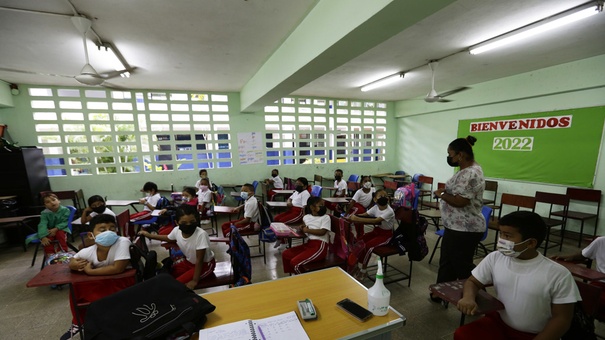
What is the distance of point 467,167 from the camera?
2244 millimetres

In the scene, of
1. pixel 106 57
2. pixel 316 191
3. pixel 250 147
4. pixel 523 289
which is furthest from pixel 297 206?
pixel 106 57

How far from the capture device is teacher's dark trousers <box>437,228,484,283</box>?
2.26 metres

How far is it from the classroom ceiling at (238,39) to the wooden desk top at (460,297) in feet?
6.96

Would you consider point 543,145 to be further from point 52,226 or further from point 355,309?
point 52,226

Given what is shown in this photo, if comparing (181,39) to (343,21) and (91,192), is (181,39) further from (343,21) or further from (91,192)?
(91,192)

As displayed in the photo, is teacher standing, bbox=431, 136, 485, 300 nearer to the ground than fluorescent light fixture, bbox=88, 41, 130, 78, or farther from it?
nearer to the ground

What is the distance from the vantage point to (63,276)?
5.64 ft

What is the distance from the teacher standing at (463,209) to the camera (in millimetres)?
2178

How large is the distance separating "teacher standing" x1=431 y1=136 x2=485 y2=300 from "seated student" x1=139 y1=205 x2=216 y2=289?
7.92 feet

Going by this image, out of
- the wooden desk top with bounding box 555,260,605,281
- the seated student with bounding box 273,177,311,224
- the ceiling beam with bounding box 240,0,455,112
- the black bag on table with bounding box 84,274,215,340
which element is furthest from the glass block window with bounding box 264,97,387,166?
the wooden desk top with bounding box 555,260,605,281

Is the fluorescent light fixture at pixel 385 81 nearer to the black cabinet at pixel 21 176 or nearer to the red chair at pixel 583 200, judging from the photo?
the red chair at pixel 583 200

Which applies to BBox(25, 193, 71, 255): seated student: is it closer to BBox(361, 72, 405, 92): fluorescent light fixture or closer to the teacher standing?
the teacher standing

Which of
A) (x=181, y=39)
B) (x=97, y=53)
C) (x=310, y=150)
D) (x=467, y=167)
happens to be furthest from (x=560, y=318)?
(x=310, y=150)

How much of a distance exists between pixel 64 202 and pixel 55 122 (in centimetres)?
191
